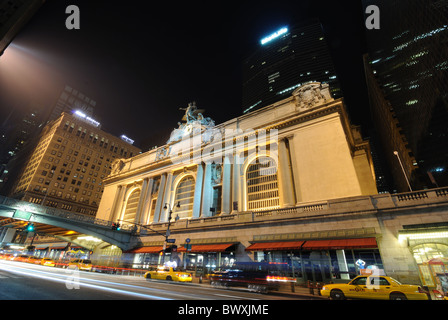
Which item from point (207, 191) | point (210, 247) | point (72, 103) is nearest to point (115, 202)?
point (207, 191)

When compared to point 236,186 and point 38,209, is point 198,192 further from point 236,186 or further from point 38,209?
point 38,209

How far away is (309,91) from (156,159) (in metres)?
33.2

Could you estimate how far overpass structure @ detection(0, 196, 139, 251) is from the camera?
26062 mm

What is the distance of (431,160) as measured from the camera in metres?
50.7

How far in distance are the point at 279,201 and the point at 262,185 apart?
146 inches

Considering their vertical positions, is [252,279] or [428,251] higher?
[428,251]

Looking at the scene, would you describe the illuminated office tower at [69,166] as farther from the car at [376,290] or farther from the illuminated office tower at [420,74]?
the illuminated office tower at [420,74]

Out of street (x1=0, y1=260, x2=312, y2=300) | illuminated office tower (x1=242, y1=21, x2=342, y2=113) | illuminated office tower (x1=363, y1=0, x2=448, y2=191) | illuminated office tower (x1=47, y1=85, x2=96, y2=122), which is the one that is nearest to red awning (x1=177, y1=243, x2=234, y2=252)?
street (x1=0, y1=260, x2=312, y2=300)

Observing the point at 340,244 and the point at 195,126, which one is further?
the point at 195,126

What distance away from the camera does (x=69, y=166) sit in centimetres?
7812

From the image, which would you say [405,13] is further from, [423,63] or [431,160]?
[431,160]

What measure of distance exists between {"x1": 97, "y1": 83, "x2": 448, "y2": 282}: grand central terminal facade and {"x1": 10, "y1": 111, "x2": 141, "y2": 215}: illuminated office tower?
1396 inches

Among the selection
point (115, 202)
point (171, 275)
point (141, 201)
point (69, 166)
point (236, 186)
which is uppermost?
point (69, 166)

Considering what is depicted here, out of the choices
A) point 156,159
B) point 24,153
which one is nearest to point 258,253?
point 156,159
